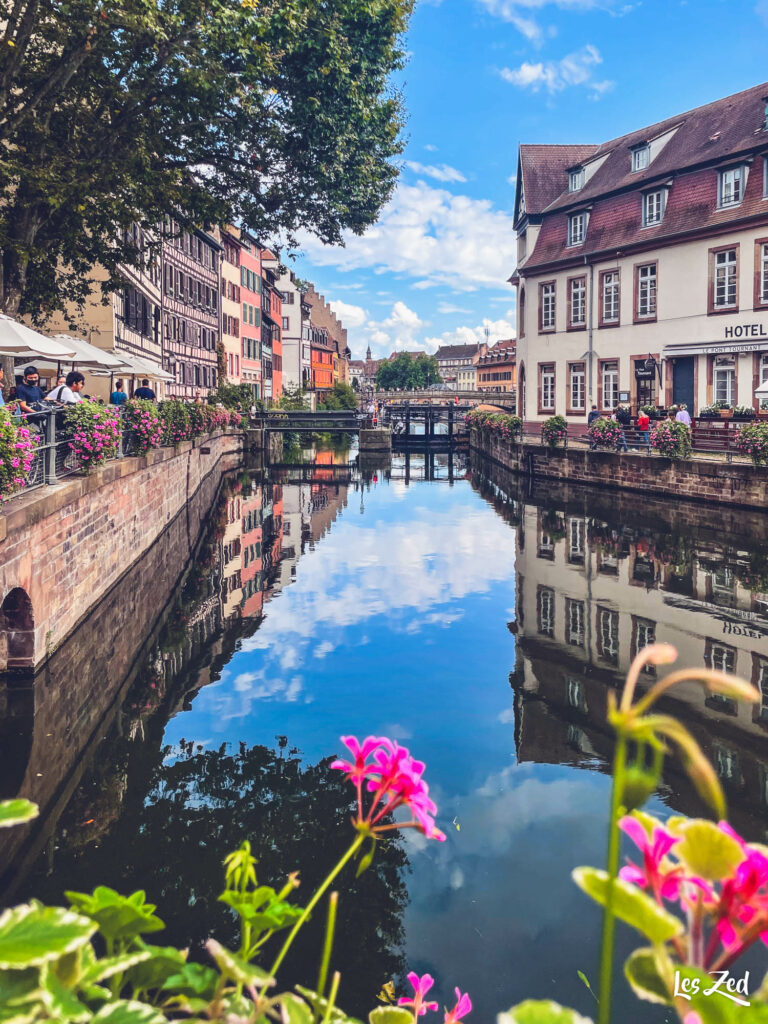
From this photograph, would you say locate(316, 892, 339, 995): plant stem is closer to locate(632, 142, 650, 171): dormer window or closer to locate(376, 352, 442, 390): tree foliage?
locate(632, 142, 650, 171): dormer window

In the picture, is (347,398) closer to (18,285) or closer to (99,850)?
(18,285)

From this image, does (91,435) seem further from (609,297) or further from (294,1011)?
(609,297)

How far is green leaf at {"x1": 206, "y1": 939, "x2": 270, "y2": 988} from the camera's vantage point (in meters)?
1.18

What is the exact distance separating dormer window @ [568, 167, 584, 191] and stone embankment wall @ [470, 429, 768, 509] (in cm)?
1205

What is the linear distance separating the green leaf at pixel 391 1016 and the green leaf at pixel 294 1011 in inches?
9.9

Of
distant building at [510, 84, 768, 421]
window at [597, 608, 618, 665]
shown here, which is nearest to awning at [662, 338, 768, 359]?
distant building at [510, 84, 768, 421]

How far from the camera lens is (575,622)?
1293 cm

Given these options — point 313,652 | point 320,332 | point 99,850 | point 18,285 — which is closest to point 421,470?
point 18,285

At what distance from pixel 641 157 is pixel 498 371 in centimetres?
10308

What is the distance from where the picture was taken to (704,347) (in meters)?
31.1

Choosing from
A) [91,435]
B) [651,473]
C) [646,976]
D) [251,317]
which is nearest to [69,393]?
[91,435]

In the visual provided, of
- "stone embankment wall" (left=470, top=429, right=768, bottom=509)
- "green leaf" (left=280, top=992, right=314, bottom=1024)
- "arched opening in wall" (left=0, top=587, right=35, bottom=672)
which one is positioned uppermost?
"green leaf" (left=280, top=992, right=314, bottom=1024)

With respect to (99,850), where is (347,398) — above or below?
above

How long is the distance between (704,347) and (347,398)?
161 feet
